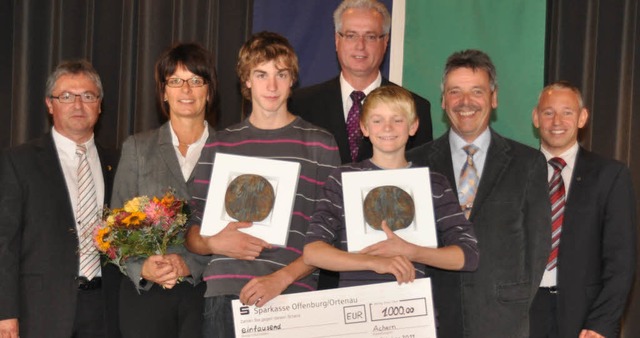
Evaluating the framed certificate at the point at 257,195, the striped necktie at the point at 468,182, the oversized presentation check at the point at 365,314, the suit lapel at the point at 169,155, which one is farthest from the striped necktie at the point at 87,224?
the striped necktie at the point at 468,182

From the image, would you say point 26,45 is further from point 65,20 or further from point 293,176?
point 293,176

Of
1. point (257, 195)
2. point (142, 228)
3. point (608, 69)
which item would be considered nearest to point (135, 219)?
point (142, 228)

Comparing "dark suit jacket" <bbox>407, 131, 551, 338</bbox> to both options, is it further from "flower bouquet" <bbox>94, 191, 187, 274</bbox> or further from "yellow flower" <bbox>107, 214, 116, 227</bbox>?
"yellow flower" <bbox>107, 214, 116, 227</bbox>

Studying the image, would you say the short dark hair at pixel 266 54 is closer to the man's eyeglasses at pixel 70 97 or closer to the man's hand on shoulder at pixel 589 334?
the man's eyeglasses at pixel 70 97

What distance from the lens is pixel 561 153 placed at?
15.4ft

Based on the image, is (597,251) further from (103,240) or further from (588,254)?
(103,240)

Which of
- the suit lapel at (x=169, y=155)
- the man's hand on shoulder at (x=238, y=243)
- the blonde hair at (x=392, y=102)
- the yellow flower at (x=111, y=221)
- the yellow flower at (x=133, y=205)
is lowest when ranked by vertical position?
the man's hand on shoulder at (x=238, y=243)

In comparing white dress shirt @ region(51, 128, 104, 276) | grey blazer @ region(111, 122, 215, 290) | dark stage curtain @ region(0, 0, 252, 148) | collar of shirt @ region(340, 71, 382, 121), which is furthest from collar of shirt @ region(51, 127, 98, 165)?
collar of shirt @ region(340, 71, 382, 121)

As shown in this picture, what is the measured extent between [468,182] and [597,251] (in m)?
1.02

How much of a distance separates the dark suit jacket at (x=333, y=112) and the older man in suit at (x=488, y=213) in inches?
24.5

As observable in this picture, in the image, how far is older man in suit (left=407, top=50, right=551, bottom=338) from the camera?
12.3 ft

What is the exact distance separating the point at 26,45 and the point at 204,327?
3078 mm

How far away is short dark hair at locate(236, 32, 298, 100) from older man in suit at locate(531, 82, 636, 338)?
5.80 feet

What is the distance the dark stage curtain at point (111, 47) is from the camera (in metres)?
5.80
